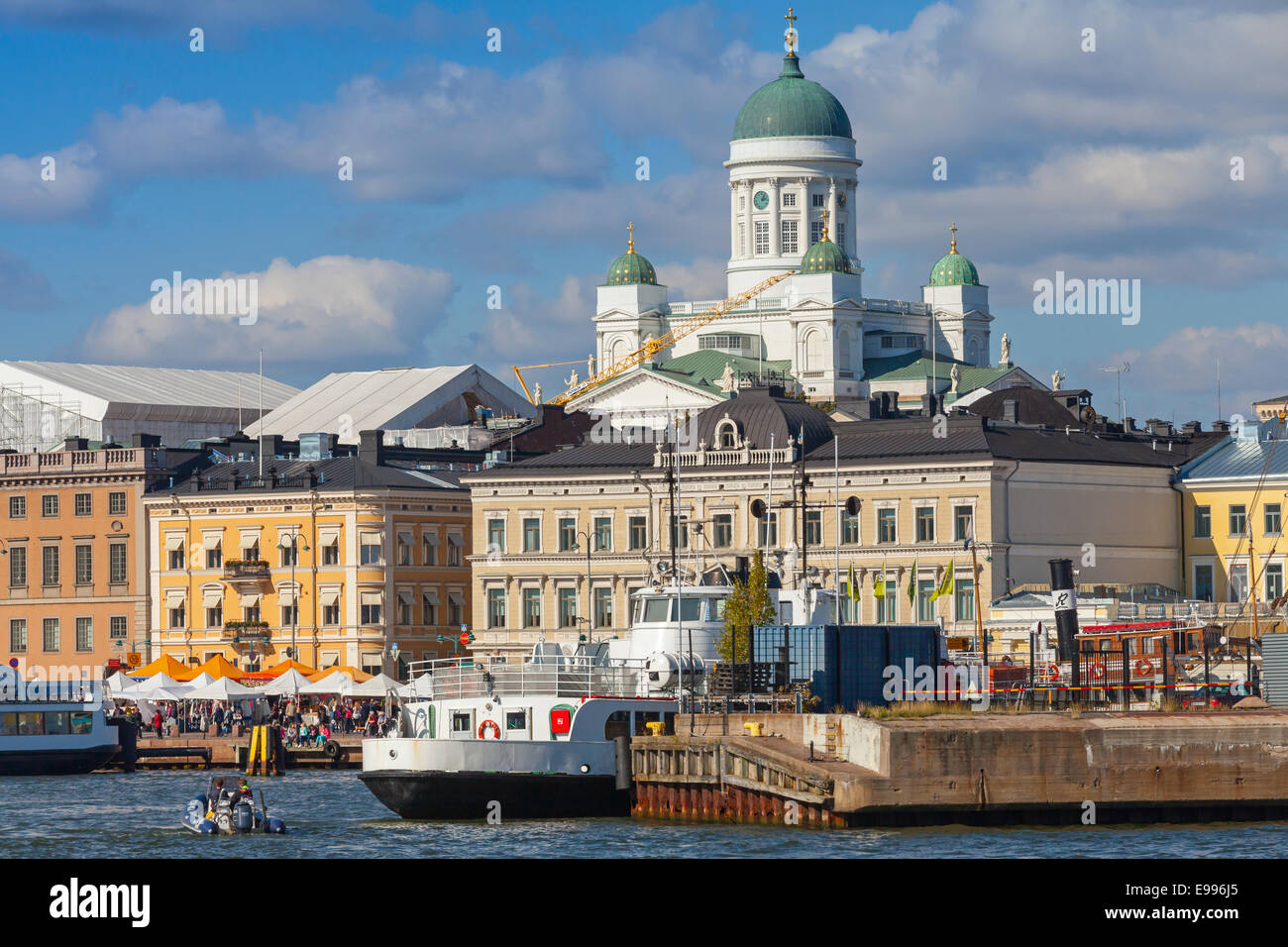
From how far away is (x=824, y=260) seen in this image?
152500 mm

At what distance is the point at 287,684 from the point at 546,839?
145ft

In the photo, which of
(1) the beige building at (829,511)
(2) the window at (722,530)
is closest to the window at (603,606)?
(1) the beige building at (829,511)

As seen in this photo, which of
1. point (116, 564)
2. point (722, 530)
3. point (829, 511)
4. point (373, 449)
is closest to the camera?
point (829, 511)

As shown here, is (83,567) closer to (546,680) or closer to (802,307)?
(802,307)

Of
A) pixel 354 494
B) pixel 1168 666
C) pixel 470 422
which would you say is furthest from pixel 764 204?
pixel 1168 666

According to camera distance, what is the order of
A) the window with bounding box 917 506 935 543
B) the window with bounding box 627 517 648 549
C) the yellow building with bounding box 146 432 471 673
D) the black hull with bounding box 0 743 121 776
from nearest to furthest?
the black hull with bounding box 0 743 121 776, the window with bounding box 917 506 935 543, the window with bounding box 627 517 648 549, the yellow building with bounding box 146 432 471 673

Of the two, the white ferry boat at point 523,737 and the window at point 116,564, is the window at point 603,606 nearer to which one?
the window at point 116,564

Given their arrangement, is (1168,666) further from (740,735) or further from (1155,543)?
(1155,543)

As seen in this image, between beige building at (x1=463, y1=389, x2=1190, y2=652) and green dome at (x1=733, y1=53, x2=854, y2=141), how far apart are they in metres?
53.7

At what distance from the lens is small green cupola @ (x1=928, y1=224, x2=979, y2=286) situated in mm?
169000

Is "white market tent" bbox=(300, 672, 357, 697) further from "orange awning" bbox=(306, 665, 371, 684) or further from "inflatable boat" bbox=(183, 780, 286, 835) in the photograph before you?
"inflatable boat" bbox=(183, 780, 286, 835)

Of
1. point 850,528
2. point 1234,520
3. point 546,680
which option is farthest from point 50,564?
point 546,680

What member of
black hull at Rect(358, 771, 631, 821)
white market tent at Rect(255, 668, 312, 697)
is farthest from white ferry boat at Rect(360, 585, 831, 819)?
white market tent at Rect(255, 668, 312, 697)
